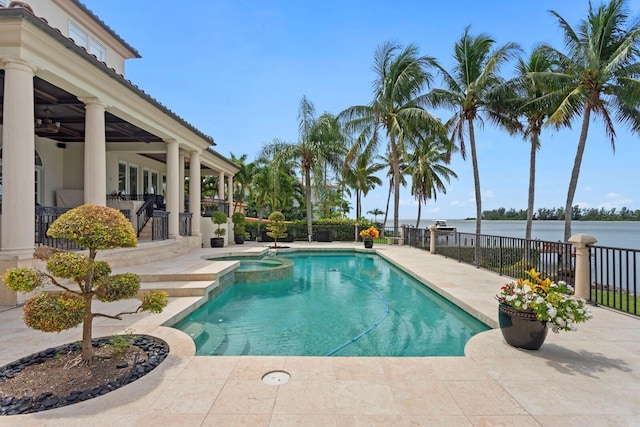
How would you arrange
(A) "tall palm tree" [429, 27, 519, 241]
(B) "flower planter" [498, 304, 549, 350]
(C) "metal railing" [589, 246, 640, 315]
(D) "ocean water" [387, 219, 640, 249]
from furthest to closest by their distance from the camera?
1. (D) "ocean water" [387, 219, 640, 249]
2. (A) "tall palm tree" [429, 27, 519, 241]
3. (C) "metal railing" [589, 246, 640, 315]
4. (B) "flower planter" [498, 304, 549, 350]

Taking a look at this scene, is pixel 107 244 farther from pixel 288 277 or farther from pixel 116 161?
pixel 116 161

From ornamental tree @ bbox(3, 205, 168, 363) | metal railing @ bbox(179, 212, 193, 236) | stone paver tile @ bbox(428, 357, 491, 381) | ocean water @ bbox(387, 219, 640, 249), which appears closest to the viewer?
ornamental tree @ bbox(3, 205, 168, 363)

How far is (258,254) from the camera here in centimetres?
1376

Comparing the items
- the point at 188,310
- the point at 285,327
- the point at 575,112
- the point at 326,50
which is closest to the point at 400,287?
the point at 285,327

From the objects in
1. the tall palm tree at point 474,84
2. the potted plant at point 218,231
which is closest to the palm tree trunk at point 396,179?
the tall palm tree at point 474,84

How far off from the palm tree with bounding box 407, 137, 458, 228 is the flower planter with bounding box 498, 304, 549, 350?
24.4 meters

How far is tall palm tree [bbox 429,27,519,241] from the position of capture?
13742mm

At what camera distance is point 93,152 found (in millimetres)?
8023

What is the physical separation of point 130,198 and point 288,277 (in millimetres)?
8450

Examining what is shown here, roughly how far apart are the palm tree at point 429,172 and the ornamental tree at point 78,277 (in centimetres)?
2610

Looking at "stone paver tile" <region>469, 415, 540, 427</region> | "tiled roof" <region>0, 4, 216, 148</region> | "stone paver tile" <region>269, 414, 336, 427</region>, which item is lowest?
"stone paver tile" <region>469, 415, 540, 427</region>

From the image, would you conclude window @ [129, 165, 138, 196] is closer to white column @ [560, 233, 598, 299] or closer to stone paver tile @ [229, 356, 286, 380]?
stone paver tile @ [229, 356, 286, 380]

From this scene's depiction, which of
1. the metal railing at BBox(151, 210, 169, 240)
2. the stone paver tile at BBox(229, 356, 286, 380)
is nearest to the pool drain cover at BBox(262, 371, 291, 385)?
the stone paver tile at BBox(229, 356, 286, 380)

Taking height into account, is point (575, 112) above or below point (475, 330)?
above
